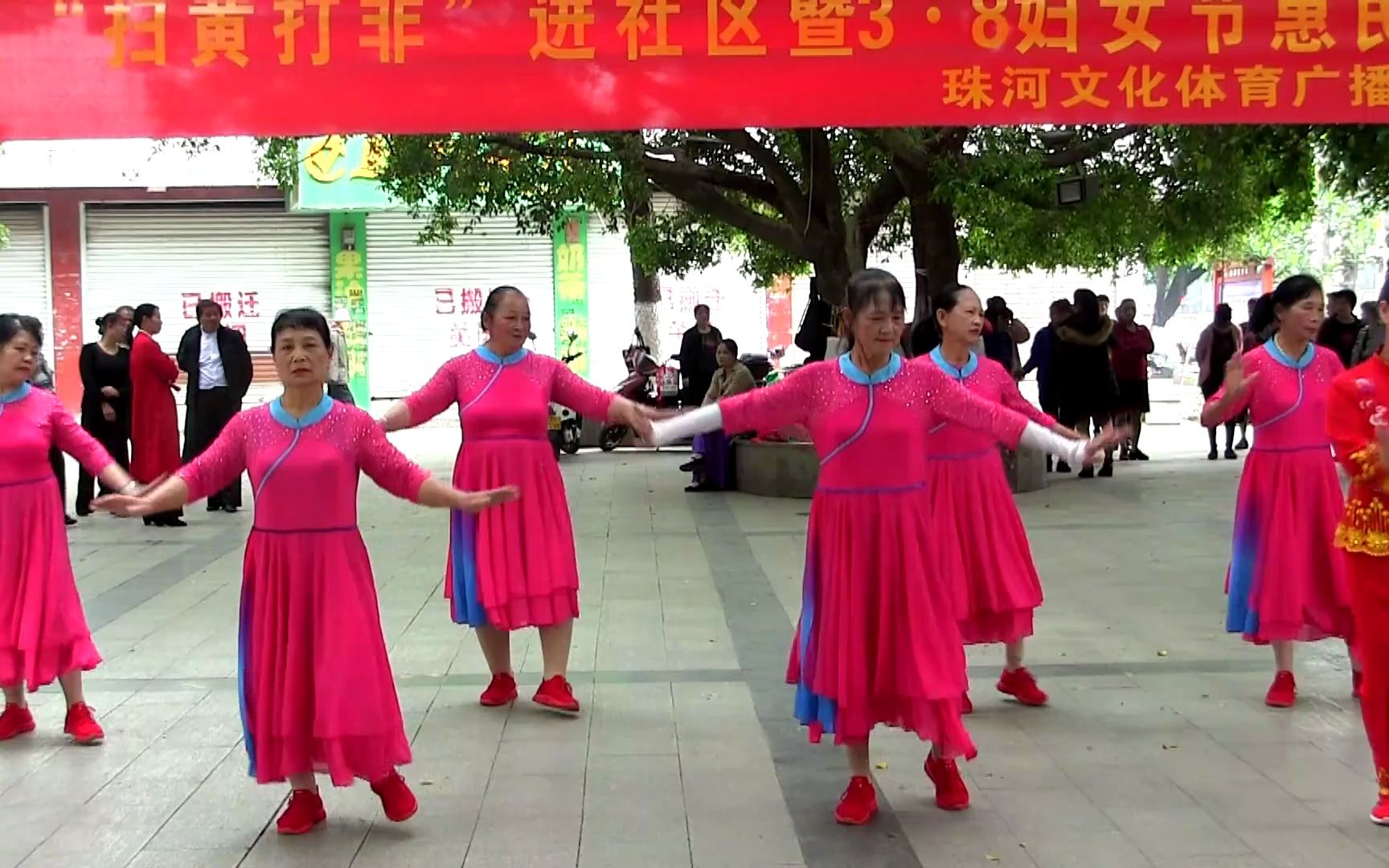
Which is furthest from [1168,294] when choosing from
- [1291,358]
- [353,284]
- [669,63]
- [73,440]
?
[73,440]

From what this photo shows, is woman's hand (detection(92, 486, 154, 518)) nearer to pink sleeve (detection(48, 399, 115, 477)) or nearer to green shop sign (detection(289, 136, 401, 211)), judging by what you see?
Result: pink sleeve (detection(48, 399, 115, 477))

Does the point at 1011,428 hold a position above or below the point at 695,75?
below

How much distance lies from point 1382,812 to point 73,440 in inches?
177

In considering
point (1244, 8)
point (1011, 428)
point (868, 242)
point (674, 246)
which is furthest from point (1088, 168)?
point (1011, 428)

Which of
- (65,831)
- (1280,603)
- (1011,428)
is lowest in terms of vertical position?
(65,831)

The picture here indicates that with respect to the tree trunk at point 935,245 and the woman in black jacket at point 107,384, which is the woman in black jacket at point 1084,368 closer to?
the tree trunk at point 935,245

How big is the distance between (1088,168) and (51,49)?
31.0 ft

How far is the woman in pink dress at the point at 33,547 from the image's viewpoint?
4.95 metres

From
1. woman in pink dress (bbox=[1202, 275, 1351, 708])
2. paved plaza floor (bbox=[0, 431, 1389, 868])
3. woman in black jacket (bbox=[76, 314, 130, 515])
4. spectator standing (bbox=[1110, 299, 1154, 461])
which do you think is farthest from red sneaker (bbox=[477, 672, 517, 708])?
spectator standing (bbox=[1110, 299, 1154, 461])

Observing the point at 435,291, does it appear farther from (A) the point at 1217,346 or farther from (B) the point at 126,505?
(B) the point at 126,505

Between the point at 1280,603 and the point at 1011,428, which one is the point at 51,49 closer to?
the point at 1011,428

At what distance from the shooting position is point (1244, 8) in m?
5.23

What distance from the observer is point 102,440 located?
11.0 meters

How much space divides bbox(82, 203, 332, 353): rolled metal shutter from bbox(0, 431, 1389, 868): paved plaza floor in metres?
14.9
